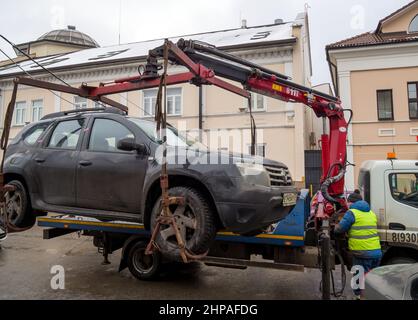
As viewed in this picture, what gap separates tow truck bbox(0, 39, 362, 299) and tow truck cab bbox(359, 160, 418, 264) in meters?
0.69

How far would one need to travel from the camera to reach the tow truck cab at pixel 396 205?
5.23 m

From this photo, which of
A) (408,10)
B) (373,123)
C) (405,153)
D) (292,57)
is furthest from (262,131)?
(408,10)

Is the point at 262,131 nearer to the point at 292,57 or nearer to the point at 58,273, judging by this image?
the point at 292,57

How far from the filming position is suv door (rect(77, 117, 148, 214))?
4.41m

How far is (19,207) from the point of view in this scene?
515 cm

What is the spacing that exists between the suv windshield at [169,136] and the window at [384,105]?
454 inches

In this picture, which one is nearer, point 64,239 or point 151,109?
point 64,239

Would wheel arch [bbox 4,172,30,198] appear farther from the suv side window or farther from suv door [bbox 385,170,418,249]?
suv door [bbox 385,170,418,249]

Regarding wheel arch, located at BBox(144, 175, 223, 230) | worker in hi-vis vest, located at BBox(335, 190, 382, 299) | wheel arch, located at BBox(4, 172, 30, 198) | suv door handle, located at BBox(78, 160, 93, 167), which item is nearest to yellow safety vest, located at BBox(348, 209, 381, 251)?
worker in hi-vis vest, located at BBox(335, 190, 382, 299)

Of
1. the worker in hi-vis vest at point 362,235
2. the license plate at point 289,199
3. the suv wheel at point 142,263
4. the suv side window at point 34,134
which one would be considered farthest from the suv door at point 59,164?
the worker in hi-vis vest at point 362,235

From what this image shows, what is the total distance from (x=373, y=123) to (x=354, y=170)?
2087mm

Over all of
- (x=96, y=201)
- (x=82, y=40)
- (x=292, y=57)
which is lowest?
(x=96, y=201)

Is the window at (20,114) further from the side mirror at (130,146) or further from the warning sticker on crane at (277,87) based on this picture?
the side mirror at (130,146)
